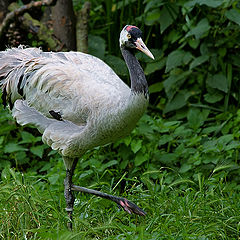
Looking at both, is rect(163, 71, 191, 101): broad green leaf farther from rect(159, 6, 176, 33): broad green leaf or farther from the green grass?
the green grass

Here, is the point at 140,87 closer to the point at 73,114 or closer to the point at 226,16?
the point at 73,114

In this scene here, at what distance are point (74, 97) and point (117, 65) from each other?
5.73ft

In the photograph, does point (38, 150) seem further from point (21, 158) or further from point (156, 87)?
point (156, 87)

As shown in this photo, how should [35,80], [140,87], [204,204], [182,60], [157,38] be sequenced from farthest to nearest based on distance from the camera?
[157,38]
[182,60]
[35,80]
[204,204]
[140,87]

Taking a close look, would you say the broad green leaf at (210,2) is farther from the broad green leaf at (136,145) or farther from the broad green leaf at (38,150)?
the broad green leaf at (38,150)

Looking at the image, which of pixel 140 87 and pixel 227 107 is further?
pixel 227 107

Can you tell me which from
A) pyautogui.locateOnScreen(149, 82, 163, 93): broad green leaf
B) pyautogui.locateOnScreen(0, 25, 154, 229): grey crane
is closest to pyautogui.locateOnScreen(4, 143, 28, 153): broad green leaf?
pyautogui.locateOnScreen(0, 25, 154, 229): grey crane

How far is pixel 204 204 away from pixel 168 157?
1134 millimetres

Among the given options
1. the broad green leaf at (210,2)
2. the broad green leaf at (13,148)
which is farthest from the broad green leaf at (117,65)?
the broad green leaf at (13,148)

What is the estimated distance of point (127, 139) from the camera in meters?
5.62

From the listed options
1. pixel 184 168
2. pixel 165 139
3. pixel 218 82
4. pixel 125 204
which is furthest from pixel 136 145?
pixel 218 82

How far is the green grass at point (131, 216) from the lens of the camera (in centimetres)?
400

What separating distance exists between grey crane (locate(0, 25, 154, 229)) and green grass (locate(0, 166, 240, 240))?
159 millimetres

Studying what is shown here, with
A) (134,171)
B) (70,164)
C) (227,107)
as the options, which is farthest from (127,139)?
(227,107)
